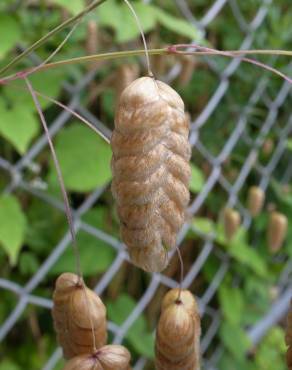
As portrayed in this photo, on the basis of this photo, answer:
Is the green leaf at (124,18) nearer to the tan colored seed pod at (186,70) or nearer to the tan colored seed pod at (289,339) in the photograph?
the tan colored seed pod at (186,70)

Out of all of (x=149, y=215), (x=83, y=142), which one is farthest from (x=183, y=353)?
(x=83, y=142)

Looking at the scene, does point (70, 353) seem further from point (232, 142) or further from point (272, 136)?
point (272, 136)

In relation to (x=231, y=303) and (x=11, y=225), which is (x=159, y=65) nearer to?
(x=11, y=225)

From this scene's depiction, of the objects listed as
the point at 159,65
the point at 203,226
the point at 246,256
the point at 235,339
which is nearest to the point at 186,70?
the point at 159,65

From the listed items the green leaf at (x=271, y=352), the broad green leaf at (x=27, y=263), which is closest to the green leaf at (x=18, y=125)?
the broad green leaf at (x=27, y=263)

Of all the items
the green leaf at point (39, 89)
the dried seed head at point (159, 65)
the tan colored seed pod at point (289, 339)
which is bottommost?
the tan colored seed pod at point (289, 339)

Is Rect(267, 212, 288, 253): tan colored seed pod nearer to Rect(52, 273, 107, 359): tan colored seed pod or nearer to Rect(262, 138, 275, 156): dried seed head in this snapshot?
Rect(262, 138, 275, 156): dried seed head
